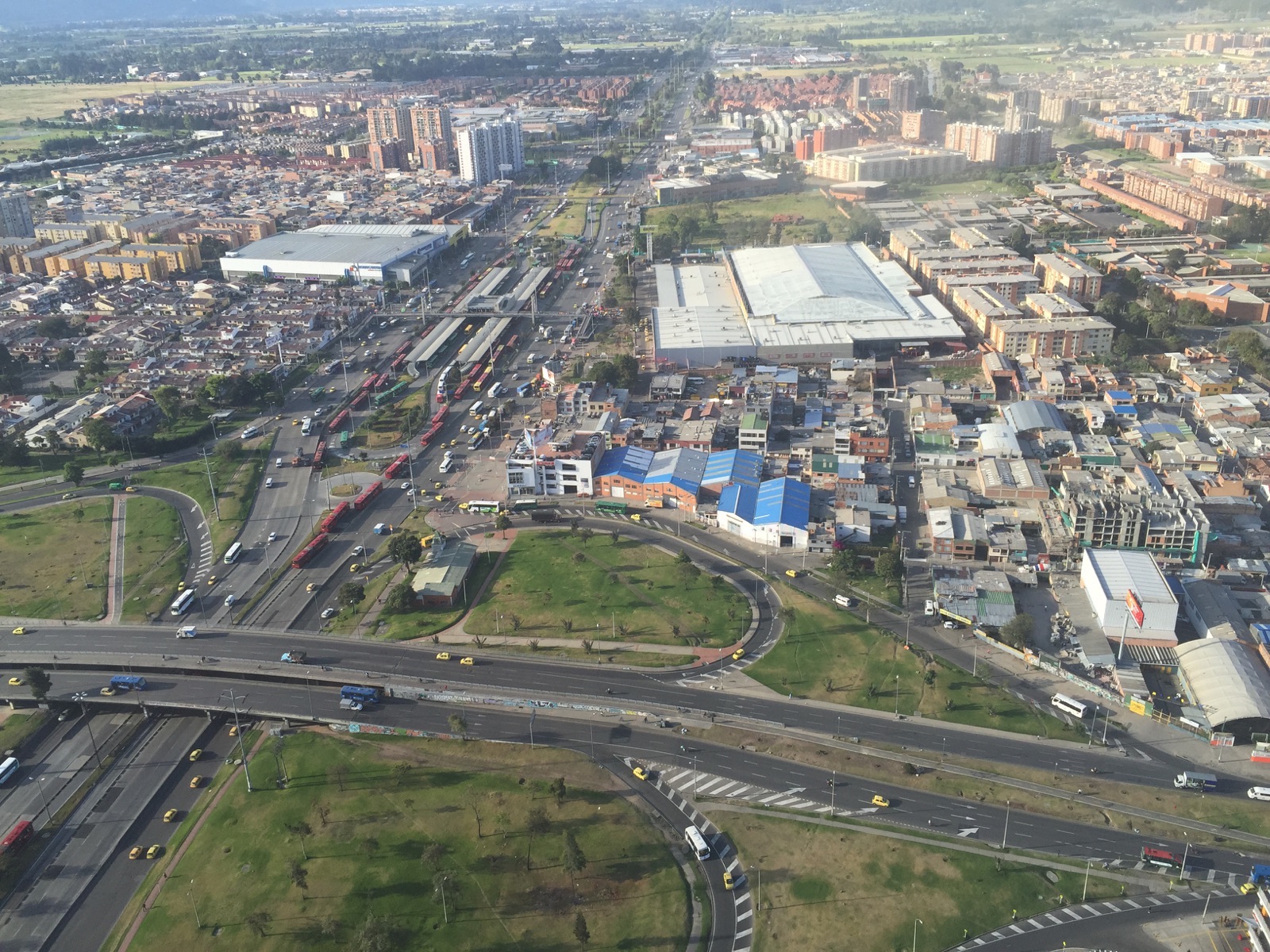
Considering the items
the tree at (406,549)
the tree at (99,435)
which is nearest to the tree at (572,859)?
the tree at (406,549)

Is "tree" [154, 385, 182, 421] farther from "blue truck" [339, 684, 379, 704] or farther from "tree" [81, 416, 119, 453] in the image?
"blue truck" [339, 684, 379, 704]

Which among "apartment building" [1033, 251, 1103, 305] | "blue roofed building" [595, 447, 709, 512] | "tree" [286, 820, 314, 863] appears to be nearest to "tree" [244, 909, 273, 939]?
"tree" [286, 820, 314, 863]

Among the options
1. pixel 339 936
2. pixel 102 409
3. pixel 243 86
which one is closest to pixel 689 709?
pixel 339 936

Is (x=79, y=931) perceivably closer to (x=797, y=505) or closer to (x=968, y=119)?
(x=797, y=505)

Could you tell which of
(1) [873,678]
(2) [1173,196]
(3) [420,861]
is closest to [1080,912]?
(1) [873,678]

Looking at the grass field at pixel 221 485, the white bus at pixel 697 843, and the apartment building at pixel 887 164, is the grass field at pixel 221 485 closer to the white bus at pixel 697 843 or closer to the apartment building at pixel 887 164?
the white bus at pixel 697 843

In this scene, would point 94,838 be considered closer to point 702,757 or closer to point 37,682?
point 37,682

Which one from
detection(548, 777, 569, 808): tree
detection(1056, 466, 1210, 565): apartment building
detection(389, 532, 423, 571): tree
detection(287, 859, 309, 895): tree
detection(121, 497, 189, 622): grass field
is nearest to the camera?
detection(287, 859, 309, 895): tree
